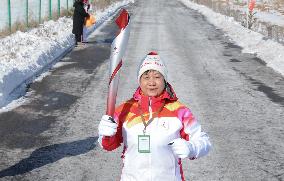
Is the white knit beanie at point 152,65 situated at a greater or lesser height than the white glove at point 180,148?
greater

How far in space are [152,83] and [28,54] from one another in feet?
35.7

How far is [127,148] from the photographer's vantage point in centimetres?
328

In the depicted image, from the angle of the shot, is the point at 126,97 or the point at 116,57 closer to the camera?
the point at 116,57

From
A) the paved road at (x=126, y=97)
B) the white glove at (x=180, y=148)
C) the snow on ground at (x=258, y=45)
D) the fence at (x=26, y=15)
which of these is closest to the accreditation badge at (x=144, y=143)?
the white glove at (x=180, y=148)

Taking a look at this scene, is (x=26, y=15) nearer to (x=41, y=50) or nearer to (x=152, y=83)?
(x=41, y=50)

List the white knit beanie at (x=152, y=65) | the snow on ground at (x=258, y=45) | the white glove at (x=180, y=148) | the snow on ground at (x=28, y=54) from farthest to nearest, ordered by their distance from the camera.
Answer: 1. the snow on ground at (x=258, y=45)
2. the snow on ground at (x=28, y=54)
3. the white knit beanie at (x=152, y=65)
4. the white glove at (x=180, y=148)

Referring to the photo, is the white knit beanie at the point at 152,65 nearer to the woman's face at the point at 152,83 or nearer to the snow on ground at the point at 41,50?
the woman's face at the point at 152,83

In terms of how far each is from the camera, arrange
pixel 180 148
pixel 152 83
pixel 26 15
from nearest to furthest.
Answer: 1. pixel 180 148
2. pixel 152 83
3. pixel 26 15

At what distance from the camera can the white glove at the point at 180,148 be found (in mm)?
2965

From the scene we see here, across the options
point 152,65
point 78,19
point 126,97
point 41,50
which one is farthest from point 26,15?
point 152,65

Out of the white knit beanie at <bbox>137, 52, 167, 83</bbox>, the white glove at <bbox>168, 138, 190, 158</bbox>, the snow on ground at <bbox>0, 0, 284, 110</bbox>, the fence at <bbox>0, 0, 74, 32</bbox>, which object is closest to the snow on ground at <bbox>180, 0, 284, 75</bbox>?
the snow on ground at <bbox>0, 0, 284, 110</bbox>

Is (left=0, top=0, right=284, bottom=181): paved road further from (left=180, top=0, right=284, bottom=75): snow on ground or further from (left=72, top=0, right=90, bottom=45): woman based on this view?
(left=72, top=0, right=90, bottom=45): woman

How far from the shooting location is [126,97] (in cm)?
1005

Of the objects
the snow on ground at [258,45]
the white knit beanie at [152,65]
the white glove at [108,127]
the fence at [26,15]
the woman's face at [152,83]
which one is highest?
the white knit beanie at [152,65]
